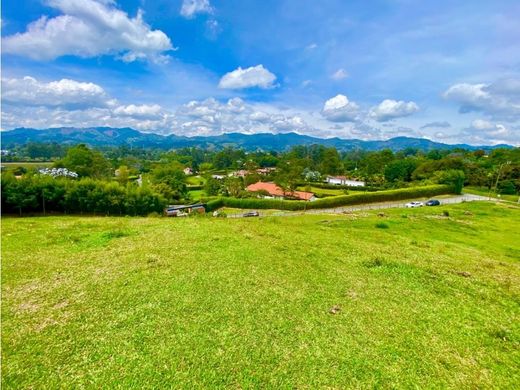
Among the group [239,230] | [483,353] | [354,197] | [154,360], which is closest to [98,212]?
[239,230]

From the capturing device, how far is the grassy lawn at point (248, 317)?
5.24 meters

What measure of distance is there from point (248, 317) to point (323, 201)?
1711 inches

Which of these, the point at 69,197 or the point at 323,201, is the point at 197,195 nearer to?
the point at 323,201

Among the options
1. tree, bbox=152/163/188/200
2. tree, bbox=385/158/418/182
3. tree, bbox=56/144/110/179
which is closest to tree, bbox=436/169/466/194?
tree, bbox=385/158/418/182

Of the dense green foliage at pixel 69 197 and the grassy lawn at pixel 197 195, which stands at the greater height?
the dense green foliage at pixel 69 197

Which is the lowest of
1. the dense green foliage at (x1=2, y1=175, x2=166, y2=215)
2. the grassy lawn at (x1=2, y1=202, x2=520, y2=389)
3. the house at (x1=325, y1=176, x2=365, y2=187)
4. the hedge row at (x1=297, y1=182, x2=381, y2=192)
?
the hedge row at (x1=297, y1=182, x2=381, y2=192)

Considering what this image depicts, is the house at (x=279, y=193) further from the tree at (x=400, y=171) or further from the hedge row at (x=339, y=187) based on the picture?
the tree at (x=400, y=171)

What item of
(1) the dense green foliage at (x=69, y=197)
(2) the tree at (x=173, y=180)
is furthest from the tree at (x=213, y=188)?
(1) the dense green foliage at (x=69, y=197)

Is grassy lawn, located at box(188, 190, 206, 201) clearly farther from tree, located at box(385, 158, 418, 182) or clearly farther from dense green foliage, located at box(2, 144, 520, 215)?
tree, located at box(385, 158, 418, 182)

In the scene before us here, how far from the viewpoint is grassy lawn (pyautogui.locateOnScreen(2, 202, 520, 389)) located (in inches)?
206

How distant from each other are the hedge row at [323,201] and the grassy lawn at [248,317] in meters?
35.6

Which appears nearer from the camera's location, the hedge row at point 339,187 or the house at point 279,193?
the house at point 279,193

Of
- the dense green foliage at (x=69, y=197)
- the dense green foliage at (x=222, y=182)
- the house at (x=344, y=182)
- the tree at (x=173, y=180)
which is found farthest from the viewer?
the house at (x=344, y=182)

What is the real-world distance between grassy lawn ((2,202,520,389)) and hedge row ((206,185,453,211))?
35.6 m
